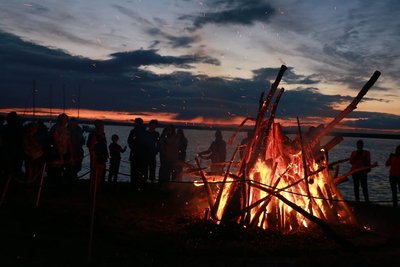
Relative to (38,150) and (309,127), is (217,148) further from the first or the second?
(38,150)

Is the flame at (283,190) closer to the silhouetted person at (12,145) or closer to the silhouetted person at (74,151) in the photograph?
the silhouetted person at (74,151)

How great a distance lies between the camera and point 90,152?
12.2 meters

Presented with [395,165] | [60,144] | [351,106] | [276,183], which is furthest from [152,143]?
[395,165]

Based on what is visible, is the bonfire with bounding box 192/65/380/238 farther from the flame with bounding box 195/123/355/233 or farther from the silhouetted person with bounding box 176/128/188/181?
the silhouetted person with bounding box 176/128/188/181

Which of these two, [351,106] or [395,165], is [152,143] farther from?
[395,165]

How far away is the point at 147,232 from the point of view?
859cm

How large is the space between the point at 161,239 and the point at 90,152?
4.96m

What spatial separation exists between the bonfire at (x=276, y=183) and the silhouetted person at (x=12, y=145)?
4.91 m

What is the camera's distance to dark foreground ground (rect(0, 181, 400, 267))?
22.7 ft

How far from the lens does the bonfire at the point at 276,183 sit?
888 centimetres

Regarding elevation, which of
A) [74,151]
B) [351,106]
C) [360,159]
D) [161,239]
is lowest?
[161,239]

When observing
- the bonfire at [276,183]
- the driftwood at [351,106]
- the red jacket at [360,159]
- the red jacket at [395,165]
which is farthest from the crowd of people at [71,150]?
the red jacket at [395,165]

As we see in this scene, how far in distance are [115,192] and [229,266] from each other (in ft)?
21.9

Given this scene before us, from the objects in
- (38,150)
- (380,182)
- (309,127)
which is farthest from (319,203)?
(380,182)
